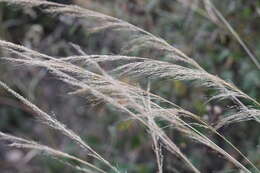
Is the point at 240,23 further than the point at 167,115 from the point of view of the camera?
Yes

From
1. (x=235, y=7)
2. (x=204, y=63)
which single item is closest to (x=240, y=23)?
(x=235, y=7)

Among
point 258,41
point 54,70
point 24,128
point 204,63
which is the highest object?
point 54,70

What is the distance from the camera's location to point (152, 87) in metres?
2.41

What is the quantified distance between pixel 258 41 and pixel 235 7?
21 cm

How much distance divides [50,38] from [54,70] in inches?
72.5

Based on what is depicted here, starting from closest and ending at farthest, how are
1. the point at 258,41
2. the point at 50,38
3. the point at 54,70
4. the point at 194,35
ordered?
1. the point at 54,70
2. the point at 258,41
3. the point at 194,35
4. the point at 50,38

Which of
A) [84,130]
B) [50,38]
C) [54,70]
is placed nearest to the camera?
[54,70]

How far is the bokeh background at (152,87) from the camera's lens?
2.35 meters

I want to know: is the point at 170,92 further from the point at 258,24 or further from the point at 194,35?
the point at 258,24

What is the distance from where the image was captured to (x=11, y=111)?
3.16 metres

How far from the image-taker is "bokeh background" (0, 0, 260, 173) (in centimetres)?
235

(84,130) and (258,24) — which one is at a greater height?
(258,24)

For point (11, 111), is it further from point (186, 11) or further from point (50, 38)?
point (186, 11)

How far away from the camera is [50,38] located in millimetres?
3074
